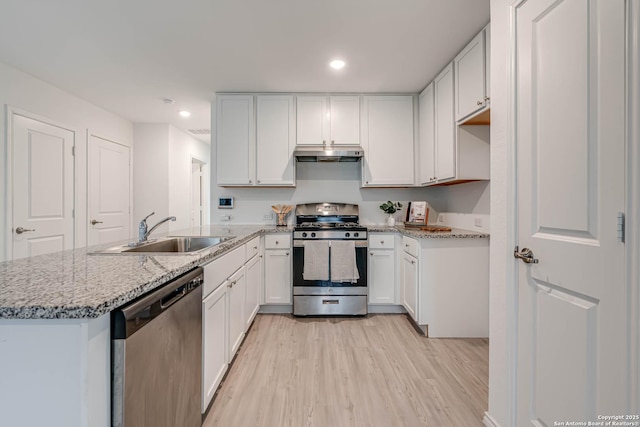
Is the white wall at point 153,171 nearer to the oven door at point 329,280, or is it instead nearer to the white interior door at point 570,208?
the oven door at point 329,280

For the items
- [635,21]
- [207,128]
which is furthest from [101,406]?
[207,128]

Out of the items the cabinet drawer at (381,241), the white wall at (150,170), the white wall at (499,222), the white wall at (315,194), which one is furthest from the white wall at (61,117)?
the white wall at (499,222)

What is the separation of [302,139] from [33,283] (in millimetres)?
2676

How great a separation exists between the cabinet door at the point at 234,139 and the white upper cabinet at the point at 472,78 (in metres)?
2.10

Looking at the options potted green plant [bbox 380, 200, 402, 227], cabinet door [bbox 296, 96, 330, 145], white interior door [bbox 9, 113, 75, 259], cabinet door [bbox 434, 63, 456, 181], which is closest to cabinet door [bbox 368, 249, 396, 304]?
potted green plant [bbox 380, 200, 402, 227]

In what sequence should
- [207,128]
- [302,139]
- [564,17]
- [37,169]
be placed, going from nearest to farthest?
1. [564,17]
2. [37,169]
3. [302,139]
4. [207,128]

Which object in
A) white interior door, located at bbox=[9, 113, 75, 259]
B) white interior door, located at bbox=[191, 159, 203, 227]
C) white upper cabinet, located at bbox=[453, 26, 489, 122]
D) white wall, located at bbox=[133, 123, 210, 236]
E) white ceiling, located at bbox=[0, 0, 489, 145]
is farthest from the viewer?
white interior door, located at bbox=[191, 159, 203, 227]

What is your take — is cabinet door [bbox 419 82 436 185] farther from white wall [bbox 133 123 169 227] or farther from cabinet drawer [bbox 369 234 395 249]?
white wall [bbox 133 123 169 227]

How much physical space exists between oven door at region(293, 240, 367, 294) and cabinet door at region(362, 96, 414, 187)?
0.83 meters

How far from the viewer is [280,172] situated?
329 cm

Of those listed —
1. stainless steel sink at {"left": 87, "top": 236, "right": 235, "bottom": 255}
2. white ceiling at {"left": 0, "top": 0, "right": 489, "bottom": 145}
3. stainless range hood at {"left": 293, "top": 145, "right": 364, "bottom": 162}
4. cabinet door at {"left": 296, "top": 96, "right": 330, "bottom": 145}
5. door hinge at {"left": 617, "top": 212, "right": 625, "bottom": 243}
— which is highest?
white ceiling at {"left": 0, "top": 0, "right": 489, "bottom": 145}

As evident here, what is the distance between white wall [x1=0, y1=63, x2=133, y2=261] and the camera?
2646mm

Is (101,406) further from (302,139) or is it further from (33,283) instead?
(302,139)

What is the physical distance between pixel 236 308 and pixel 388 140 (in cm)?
237
